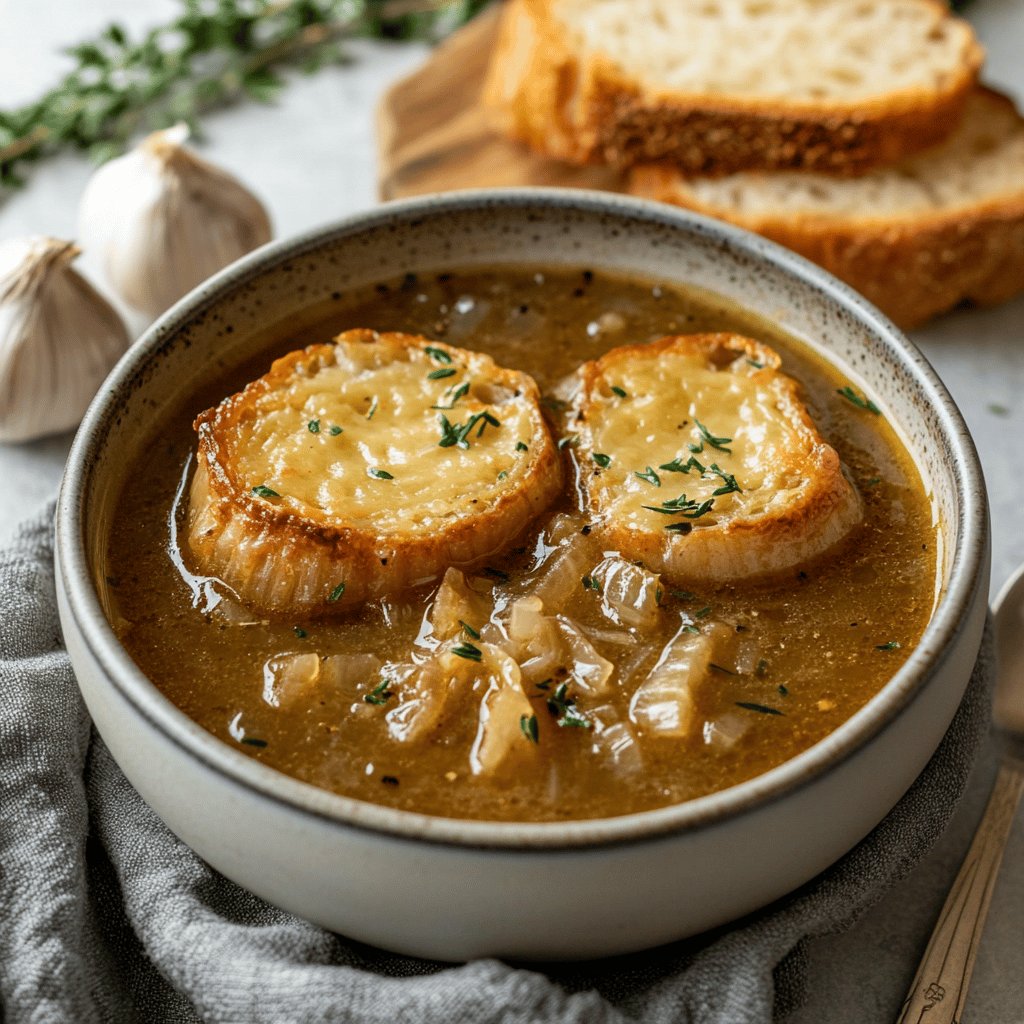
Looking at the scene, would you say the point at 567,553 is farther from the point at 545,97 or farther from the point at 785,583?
the point at 545,97

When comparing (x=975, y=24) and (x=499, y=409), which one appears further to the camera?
(x=975, y=24)

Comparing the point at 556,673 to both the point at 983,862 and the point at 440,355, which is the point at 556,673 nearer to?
the point at 440,355

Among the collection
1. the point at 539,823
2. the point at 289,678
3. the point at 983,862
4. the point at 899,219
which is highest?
the point at 289,678

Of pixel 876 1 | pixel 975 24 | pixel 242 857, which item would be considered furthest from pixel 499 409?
pixel 975 24

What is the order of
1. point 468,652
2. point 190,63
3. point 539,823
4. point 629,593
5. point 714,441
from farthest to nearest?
point 190,63
point 714,441
point 629,593
point 468,652
point 539,823

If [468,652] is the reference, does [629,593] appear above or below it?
below

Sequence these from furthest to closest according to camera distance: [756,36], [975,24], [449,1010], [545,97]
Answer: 1. [975,24]
2. [756,36]
3. [545,97]
4. [449,1010]

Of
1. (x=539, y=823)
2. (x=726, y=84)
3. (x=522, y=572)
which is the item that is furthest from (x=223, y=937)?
(x=726, y=84)
